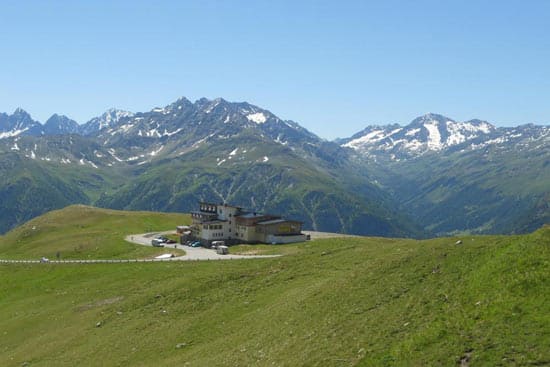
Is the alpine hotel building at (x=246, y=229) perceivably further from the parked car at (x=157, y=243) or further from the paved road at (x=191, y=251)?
the parked car at (x=157, y=243)

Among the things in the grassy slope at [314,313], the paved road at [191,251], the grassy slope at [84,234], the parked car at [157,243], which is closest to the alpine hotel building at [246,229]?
the paved road at [191,251]

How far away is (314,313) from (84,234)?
310 ft

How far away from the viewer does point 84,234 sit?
398 ft

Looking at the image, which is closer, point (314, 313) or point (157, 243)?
point (314, 313)

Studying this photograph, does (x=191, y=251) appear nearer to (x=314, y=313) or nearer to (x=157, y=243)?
(x=157, y=243)

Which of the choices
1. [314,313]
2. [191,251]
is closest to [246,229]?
[191,251]

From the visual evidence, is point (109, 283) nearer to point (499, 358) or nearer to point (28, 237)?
point (499, 358)

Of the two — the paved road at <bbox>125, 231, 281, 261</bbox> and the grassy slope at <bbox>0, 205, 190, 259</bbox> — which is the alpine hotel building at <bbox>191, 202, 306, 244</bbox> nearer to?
the paved road at <bbox>125, 231, 281, 261</bbox>

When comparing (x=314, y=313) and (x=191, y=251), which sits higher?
(x=314, y=313)

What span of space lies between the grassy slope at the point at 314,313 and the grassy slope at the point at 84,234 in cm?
2740

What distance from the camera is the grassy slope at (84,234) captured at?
4028 inches

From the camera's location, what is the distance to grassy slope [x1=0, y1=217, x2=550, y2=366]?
29.5 m

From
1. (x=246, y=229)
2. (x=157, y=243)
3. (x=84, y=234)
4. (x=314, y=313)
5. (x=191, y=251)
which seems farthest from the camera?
(x=84, y=234)

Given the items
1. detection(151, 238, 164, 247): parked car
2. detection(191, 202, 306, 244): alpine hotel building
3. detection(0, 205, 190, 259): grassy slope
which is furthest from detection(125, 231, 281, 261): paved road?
detection(191, 202, 306, 244): alpine hotel building
